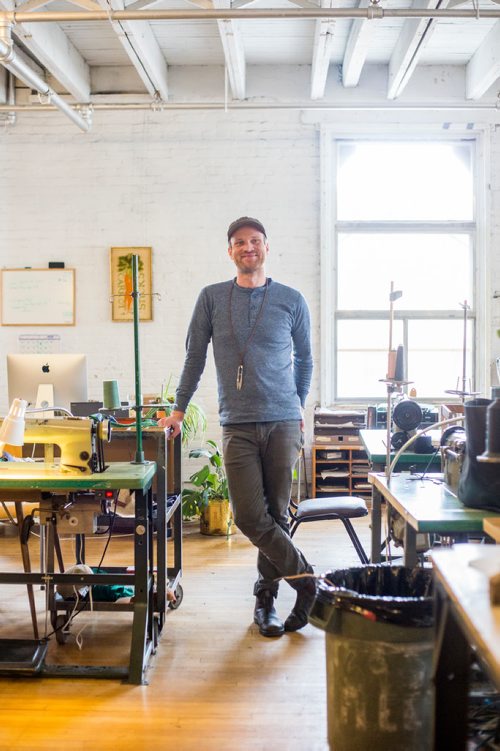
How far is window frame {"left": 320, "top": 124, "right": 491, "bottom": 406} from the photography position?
19.8 ft

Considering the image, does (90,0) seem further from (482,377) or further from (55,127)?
(482,377)

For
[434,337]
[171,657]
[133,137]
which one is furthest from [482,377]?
[171,657]

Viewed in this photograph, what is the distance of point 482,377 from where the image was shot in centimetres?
609

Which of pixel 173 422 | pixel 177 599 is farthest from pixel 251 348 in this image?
pixel 177 599

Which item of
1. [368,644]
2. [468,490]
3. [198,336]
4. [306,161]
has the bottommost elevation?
[368,644]

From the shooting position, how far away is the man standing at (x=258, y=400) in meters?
2.88

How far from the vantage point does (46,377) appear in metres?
3.25

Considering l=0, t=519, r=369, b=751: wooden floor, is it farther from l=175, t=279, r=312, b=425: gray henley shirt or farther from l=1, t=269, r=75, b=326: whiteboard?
l=1, t=269, r=75, b=326: whiteboard

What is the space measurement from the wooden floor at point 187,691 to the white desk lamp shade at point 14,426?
906mm

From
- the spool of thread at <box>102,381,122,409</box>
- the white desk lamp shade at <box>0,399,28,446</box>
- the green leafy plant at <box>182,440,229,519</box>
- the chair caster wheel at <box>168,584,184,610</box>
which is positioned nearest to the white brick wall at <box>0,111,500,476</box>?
the green leafy plant at <box>182,440,229,519</box>

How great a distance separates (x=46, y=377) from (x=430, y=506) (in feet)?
6.37

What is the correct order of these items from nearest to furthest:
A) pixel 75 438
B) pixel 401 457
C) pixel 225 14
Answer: pixel 75 438
pixel 401 457
pixel 225 14

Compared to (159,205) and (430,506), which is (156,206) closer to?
(159,205)

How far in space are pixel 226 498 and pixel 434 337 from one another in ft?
8.28
